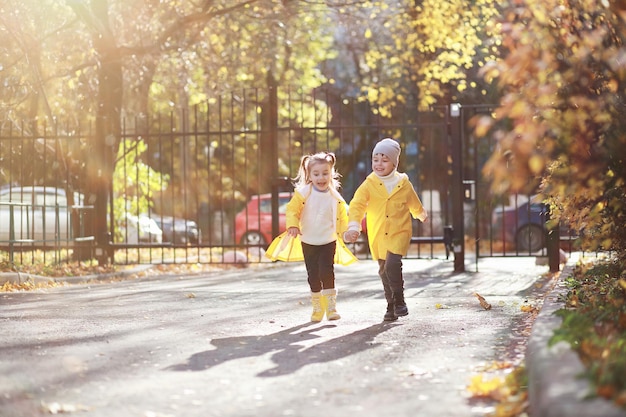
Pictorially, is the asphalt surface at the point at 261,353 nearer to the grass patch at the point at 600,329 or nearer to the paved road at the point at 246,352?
the paved road at the point at 246,352

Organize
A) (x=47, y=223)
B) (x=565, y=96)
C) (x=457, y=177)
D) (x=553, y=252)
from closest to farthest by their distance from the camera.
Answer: (x=565, y=96) → (x=553, y=252) → (x=457, y=177) → (x=47, y=223)

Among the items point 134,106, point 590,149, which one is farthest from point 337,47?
point 590,149

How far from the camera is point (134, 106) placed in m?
23.2

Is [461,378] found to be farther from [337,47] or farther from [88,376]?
[337,47]

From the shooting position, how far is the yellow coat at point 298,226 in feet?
28.7

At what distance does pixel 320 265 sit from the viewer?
8703 mm

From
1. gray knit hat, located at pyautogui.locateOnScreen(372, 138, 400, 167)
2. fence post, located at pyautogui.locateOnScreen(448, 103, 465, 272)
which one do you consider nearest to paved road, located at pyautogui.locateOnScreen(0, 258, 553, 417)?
gray knit hat, located at pyautogui.locateOnScreen(372, 138, 400, 167)

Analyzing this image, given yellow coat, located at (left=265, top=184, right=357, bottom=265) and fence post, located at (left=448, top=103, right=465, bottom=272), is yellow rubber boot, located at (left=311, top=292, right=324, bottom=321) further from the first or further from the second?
fence post, located at (left=448, top=103, right=465, bottom=272)

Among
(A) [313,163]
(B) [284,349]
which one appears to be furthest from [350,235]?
(B) [284,349]

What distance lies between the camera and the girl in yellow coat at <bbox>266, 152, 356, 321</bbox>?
864cm

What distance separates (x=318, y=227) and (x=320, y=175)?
431mm

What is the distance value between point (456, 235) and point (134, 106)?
10.7 meters

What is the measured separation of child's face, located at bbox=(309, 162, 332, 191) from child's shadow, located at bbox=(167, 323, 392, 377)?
136 cm

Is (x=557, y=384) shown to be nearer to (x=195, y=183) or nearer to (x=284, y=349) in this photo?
(x=284, y=349)
